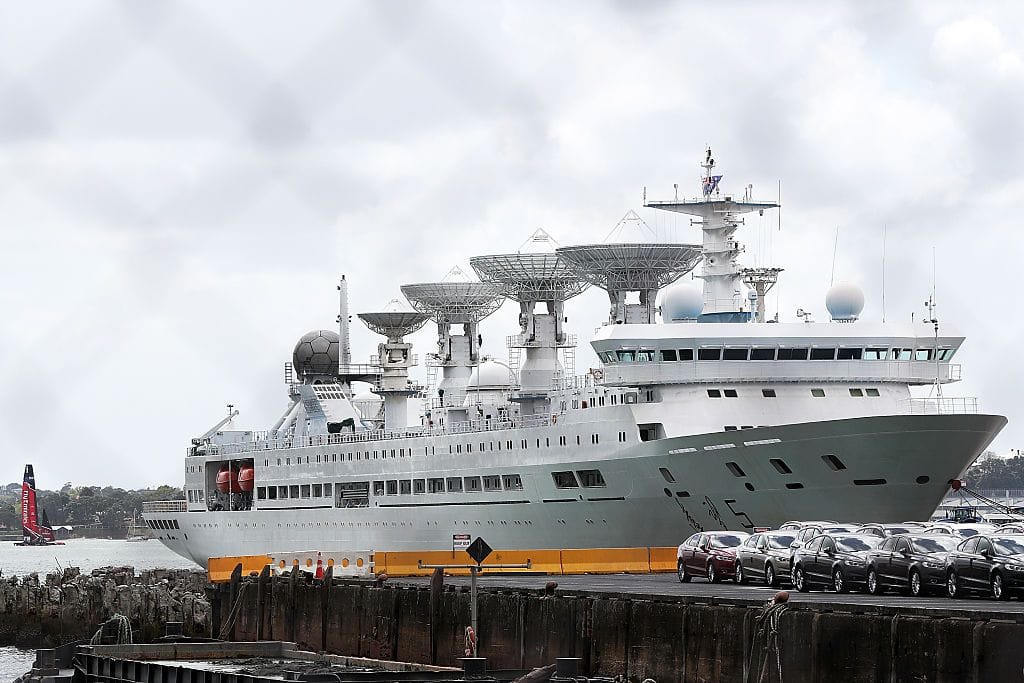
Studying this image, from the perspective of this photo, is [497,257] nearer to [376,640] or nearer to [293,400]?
[293,400]

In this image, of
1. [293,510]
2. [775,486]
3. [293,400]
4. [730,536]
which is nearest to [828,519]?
[775,486]

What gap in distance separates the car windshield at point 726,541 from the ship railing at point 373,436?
2499 cm

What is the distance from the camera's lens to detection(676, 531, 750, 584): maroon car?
42.9m

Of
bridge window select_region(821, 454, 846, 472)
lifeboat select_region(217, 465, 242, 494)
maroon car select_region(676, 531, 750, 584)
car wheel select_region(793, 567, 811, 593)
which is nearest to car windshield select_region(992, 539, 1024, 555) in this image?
car wheel select_region(793, 567, 811, 593)

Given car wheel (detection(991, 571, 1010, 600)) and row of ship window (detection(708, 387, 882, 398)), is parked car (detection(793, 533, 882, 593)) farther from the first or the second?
row of ship window (detection(708, 387, 882, 398))

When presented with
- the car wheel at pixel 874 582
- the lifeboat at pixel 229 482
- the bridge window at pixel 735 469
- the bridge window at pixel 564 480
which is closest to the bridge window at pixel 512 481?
the bridge window at pixel 564 480

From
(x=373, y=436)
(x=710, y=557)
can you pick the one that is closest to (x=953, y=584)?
(x=710, y=557)

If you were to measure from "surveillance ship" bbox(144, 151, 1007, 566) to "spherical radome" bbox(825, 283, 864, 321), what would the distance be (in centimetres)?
5

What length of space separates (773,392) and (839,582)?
24.8 m

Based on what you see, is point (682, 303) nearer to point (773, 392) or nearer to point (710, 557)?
point (773, 392)

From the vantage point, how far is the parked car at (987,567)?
108 feet

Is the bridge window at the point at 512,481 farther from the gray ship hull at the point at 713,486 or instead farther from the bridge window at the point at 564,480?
the bridge window at the point at 564,480

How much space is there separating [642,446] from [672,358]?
10.6 ft

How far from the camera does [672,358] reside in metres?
62.0
